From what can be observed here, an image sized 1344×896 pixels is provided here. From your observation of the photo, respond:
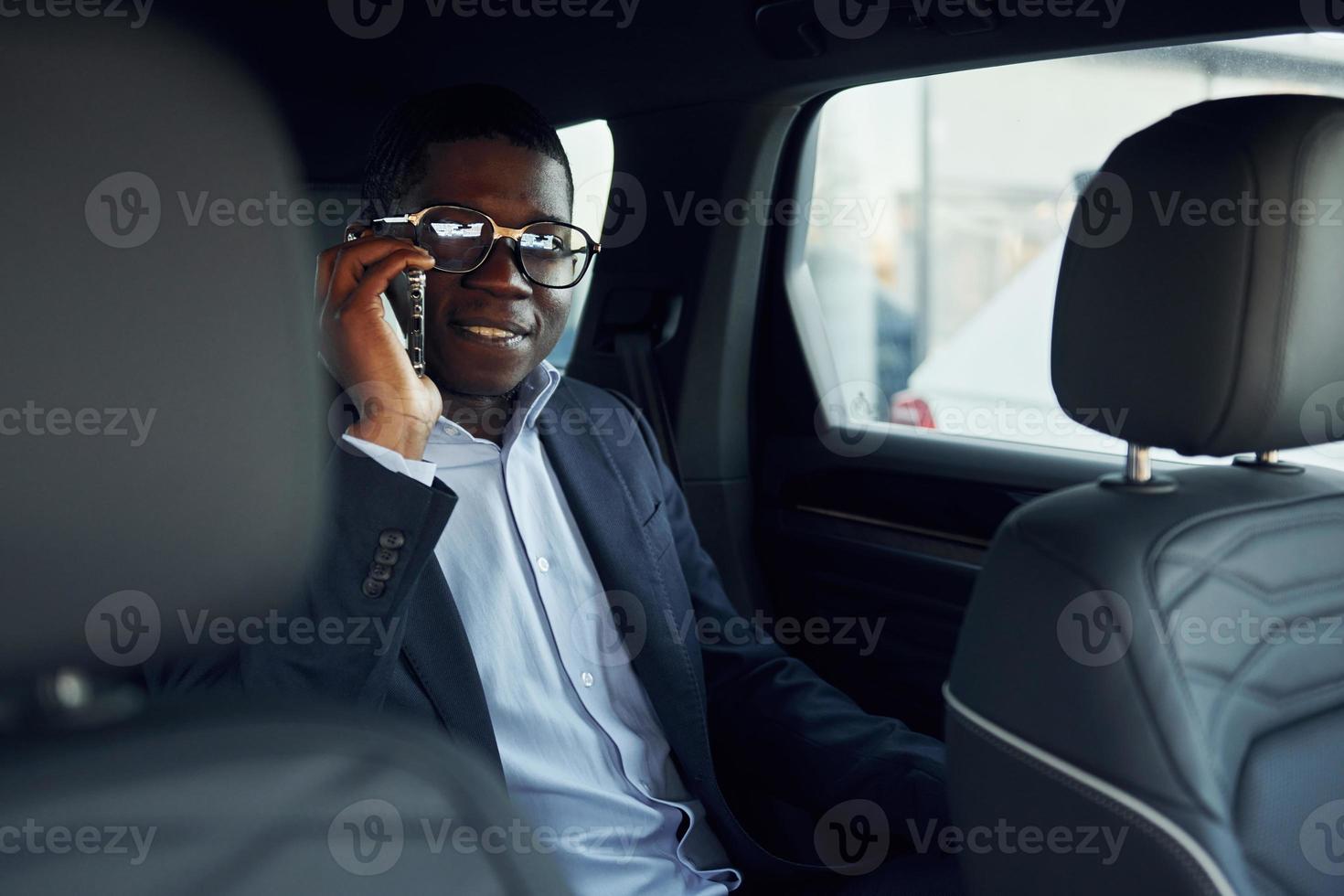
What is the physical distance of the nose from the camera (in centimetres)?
166

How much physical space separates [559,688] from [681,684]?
0.62ft

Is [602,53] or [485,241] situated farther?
[602,53]

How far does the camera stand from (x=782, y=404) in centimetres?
263

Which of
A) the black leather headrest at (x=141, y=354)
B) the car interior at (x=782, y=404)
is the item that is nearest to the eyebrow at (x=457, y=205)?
the car interior at (x=782, y=404)

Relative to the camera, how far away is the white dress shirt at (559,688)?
1.51 m

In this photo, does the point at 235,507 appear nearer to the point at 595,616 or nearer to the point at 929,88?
the point at 595,616

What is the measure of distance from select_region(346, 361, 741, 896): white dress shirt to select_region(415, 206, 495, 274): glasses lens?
215mm

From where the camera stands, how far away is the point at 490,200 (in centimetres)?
166

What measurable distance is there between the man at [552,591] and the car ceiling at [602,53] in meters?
0.50

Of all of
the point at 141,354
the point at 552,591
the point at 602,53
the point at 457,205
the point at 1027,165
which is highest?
the point at 1027,165

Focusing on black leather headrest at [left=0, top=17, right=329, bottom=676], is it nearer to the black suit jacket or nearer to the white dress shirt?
the black suit jacket

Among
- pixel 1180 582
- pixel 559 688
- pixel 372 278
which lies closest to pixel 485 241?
pixel 372 278

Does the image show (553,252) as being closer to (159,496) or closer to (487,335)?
(487,335)

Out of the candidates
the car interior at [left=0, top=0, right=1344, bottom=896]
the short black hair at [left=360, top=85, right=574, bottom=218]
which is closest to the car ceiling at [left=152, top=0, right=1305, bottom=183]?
the car interior at [left=0, top=0, right=1344, bottom=896]
